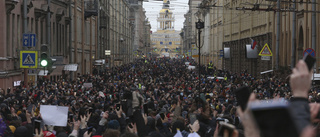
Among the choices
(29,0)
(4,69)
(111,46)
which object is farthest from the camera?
(111,46)

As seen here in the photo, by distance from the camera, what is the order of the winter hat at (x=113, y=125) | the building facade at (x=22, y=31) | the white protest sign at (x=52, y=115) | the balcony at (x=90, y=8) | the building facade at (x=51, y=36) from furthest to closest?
the balcony at (x=90, y=8)
the building facade at (x=51, y=36)
the building facade at (x=22, y=31)
the winter hat at (x=113, y=125)
the white protest sign at (x=52, y=115)

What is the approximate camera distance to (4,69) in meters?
28.0

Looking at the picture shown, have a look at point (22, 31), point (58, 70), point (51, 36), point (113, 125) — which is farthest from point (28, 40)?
point (58, 70)

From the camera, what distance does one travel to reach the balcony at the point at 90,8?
52500mm

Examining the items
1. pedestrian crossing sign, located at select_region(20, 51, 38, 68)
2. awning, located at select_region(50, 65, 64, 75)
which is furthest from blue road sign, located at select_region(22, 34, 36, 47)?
awning, located at select_region(50, 65, 64, 75)

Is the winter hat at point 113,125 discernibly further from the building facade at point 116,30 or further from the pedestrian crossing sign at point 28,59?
the building facade at point 116,30

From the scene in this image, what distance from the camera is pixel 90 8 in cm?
5669

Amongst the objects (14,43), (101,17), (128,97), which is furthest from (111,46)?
(128,97)

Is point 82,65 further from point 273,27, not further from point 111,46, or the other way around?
point 111,46

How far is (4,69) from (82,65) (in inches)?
904

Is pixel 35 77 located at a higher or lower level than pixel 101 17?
lower

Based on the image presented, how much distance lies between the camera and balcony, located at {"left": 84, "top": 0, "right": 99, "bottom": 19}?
52500 mm

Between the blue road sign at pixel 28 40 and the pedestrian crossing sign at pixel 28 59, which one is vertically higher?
the blue road sign at pixel 28 40

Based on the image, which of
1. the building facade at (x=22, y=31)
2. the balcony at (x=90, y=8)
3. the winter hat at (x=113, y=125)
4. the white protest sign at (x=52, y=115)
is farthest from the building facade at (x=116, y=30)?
the white protest sign at (x=52, y=115)
